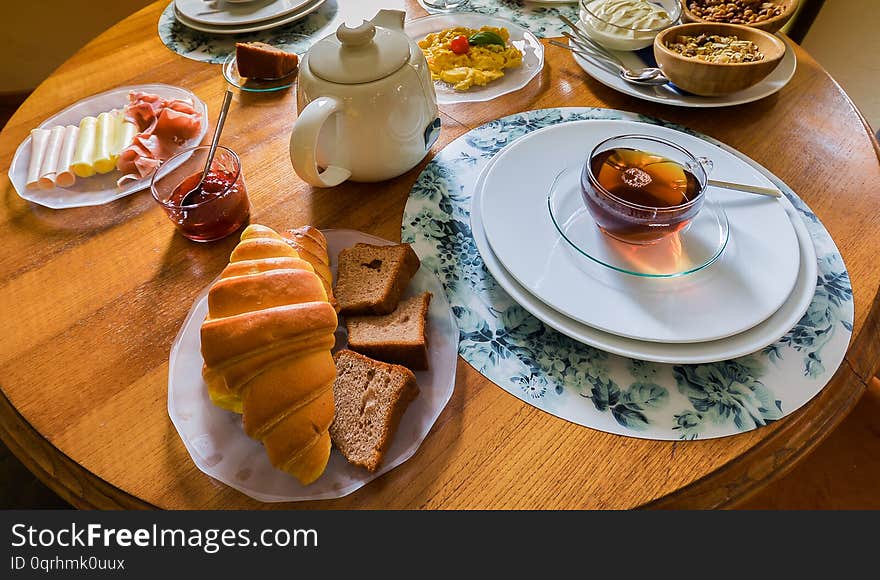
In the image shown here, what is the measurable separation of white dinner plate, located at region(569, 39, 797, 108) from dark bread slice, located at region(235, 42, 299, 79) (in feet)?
2.03

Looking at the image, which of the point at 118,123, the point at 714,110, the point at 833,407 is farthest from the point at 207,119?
the point at 833,407

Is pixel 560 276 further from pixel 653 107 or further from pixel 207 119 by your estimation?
pixel 207 119

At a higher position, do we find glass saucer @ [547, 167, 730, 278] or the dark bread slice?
glass saucer @ [547, 167, 730, 278]

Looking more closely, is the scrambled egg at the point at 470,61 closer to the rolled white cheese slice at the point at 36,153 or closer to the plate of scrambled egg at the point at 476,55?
the plate of scrambled egg at the point at 476,55

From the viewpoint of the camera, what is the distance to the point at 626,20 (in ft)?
4.25

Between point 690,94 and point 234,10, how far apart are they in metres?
1.06

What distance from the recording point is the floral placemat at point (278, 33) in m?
1.37

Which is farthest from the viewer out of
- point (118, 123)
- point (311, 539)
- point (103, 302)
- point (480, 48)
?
point (480, 48)

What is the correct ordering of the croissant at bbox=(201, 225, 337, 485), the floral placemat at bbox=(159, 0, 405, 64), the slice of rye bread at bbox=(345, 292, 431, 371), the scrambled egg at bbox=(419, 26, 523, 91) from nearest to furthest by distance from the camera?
the croissant at bbox=(201, 225, 337, 485), the slice of rye bread at bbox=(345, 292, 431, 371), the scrambled egg at bbox=(419, 26, 523, 91), the floral placemat at bbox=(159, 0, 405, 64)

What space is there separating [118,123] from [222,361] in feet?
2.39

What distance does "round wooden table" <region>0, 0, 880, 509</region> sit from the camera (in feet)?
2.23

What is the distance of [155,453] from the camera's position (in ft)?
2.33

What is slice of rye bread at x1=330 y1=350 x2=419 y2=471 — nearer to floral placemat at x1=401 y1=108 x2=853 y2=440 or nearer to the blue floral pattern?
floral placemat at x1=401 y1=108 x2=853 y2=440

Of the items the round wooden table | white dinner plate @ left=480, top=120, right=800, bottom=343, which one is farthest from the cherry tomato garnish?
white dinner plate @ left=480, top=120, right=800, bottom=343
